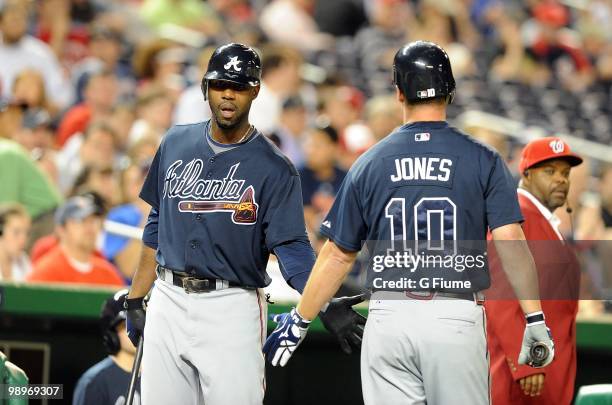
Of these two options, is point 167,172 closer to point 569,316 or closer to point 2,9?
point 569,316

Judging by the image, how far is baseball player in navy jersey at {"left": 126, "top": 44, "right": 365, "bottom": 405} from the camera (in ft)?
17.0

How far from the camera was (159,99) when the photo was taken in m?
10.6

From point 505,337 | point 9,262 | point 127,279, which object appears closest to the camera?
point 505,337

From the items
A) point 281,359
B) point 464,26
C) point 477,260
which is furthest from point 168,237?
point 464,26

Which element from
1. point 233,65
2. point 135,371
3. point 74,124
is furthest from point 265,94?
point 233,65

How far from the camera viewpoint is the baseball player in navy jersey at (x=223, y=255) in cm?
520

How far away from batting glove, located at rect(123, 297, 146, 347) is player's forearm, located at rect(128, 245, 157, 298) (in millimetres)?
29

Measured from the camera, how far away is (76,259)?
7.92 m

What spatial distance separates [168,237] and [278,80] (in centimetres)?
640

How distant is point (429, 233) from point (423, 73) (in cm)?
62

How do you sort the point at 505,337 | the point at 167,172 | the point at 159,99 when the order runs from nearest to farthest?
the point at 167,172 < the point at 505,337 < the point at 159,99

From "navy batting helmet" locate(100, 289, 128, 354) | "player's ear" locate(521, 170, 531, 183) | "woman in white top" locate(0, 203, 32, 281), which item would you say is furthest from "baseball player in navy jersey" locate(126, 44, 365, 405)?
"woman in white top" locate(0, 203, 32, 281)

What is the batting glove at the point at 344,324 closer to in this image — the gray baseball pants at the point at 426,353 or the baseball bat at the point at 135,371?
the gray baseball pants at the point at 426,353

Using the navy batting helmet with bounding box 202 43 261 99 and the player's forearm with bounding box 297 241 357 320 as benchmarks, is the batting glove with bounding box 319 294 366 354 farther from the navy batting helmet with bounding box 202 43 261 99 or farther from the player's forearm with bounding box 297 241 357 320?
the navy batting helmet with bounding box 202 43 261 99
